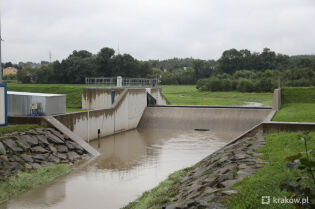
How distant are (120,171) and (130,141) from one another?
897 cm

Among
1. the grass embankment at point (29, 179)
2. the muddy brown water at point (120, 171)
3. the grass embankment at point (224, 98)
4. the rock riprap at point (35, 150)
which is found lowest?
the muddy brown water at point (120, 171)

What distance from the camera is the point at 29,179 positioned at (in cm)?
1384

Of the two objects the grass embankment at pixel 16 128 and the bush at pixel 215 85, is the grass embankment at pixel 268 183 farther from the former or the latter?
the bush at pixel 215 85

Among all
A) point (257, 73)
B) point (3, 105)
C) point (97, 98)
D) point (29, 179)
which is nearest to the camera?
point (29, 179)

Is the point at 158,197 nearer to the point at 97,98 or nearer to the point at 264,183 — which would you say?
the point at 264,183

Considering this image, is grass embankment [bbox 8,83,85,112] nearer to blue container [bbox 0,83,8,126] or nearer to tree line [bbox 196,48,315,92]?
blue container [bbox 0,83,8,126]

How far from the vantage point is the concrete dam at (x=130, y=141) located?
1295cm

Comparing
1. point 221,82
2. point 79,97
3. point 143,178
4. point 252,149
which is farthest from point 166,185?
point 221,82

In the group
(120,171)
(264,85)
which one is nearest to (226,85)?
(264,85)

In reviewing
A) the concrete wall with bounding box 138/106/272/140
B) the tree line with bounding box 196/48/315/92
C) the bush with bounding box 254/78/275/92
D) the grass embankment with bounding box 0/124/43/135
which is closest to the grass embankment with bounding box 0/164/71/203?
the grass embankment with bounding box 0/124/43/135

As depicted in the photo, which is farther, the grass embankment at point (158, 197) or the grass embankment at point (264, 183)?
the grass embankment at point (158, 197)

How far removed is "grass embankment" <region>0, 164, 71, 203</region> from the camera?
12555mm

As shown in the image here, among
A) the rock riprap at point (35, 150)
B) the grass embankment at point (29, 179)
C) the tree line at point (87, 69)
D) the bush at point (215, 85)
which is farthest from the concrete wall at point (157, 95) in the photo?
the bush at point (215, 85)

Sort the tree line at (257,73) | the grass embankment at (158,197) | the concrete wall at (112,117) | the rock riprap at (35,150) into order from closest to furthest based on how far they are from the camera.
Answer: the grass embankment at (158,197)
the rock riprap at (35,150)
the concrete wall at (112,117)
the tree line at (257,73)
